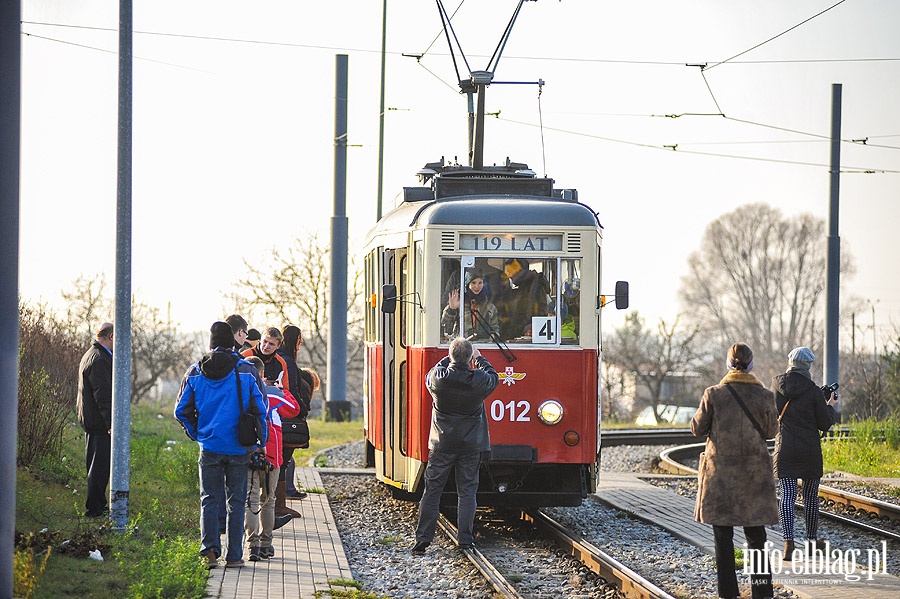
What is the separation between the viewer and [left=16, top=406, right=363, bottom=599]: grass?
8898mm

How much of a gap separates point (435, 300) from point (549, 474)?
211cm

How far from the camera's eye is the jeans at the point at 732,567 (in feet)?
29.3

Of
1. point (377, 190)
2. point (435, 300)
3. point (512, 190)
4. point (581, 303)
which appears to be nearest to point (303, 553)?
point (435, 300)

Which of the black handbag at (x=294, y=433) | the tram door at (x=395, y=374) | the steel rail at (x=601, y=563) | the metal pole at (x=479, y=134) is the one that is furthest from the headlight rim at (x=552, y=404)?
the metal pole at (x=479, y=134)

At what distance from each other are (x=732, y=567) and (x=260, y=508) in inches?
149

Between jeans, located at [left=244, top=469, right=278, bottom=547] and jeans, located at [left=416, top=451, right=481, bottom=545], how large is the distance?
4.99 ft

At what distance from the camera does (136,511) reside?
12.6 metres

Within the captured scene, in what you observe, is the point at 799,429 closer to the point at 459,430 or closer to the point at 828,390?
the point at 828,390

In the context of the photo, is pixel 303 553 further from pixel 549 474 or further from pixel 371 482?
pixel 371 482

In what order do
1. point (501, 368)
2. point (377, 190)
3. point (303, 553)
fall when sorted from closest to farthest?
point (303, 553) → point (501, 368) → point (377, 190)

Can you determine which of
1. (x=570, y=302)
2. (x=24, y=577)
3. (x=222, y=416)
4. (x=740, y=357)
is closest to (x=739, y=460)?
(x=740, y=357)

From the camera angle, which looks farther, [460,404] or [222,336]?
[460,404]

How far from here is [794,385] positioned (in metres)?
11.0

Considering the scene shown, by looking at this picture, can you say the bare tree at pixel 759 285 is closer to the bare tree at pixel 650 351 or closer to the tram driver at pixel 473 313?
the bare tree at pixel 650 351
